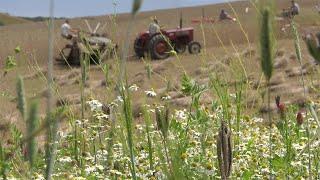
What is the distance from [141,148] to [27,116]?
10.5 ft

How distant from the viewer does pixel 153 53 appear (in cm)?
2138

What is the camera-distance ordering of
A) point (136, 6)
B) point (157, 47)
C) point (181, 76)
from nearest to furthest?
1. point (136, 6)
2. point (181, 76)
3. point (157, 47)

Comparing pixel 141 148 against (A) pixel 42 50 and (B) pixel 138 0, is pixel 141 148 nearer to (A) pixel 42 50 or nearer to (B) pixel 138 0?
A: (B) pixel 138 0

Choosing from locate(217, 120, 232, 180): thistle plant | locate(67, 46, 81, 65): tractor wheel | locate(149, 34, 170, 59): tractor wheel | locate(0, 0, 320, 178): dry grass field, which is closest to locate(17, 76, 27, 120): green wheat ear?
locate(0, 0, 320, 178): dry grass field

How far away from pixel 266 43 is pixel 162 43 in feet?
67.2

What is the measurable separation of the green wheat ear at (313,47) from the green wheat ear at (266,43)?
6 cm

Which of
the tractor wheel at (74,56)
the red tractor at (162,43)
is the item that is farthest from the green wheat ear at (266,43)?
the tractor wheel at (74,56)

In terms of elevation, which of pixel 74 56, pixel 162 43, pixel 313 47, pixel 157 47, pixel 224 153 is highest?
pixel 162 43

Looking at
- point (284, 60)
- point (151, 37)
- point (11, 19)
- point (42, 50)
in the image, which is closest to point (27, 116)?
point (284, 60)

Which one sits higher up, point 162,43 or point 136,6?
point 162,43

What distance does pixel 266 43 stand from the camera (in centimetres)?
112

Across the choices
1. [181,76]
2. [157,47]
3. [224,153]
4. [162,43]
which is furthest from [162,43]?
[224,153]

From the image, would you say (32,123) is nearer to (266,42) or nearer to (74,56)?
(266,42)

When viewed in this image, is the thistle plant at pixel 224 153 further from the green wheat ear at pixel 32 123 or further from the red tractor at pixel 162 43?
the red tractor at pixel 162 43
